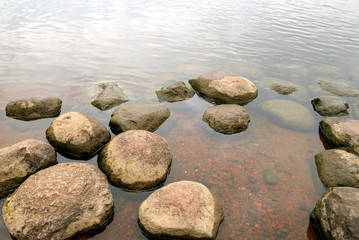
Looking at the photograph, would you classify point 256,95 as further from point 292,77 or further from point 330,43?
point 330,43

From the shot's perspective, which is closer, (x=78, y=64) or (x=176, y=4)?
(x=78, y=64)

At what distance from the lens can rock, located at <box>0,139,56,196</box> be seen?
167 inches

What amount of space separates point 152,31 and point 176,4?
30.4ft

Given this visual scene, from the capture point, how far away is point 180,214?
367 cm

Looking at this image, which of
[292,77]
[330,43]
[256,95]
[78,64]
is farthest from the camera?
[330,43]

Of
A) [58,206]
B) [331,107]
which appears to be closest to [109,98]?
[58,206]

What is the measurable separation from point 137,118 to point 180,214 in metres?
2.83

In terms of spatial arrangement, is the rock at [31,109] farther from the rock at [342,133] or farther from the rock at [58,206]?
the rock at [342,133]

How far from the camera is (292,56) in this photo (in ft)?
37.5

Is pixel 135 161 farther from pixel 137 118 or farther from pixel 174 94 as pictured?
pixel 174 94

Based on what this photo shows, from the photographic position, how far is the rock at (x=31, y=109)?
639 centimetres

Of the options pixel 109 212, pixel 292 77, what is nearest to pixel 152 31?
pixel 292 77

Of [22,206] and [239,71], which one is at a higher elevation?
[22,206]

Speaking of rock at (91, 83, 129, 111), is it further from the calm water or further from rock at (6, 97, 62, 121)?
rock at (6, 97, 62, 121)
